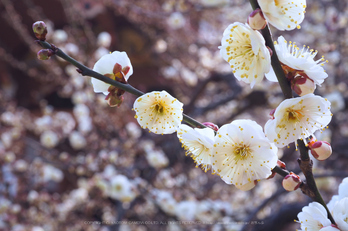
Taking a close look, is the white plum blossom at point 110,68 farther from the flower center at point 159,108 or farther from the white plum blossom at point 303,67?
the white plum blossom at point 303,67

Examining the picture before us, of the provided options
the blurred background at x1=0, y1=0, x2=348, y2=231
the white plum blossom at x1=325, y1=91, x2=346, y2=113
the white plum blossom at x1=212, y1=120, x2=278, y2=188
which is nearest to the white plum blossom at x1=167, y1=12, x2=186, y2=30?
the blurred background at x1=0, y1=0, x2=348, y2=231

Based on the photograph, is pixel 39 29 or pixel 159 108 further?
pixel 159 108

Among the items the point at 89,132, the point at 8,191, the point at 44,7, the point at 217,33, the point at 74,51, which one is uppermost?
the point at 44,7

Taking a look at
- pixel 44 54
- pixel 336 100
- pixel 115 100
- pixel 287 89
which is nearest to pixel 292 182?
pixel 287 89

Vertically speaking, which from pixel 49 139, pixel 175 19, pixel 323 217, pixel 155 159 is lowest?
pixel 323 217

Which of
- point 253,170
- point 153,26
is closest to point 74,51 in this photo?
point 153,26

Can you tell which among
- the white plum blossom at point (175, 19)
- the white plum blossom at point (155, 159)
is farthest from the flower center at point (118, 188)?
the white plum blossom at point (175, 19)

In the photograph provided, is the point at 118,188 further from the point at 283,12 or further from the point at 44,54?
the point at 283,12

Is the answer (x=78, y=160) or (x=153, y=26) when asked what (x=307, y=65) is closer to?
(x=78, y=160)
